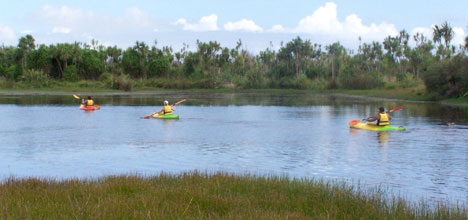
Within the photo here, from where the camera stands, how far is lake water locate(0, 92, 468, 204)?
17.0 meters

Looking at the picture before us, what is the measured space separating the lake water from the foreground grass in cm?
353

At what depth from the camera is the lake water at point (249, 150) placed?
17.0 meters

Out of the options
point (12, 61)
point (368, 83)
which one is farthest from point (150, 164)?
point (12, 61)

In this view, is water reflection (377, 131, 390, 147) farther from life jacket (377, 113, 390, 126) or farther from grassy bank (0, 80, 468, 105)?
grassy bank (0, 80, 468, 105)

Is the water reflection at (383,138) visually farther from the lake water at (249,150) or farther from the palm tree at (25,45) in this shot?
the palm tree at (25,45)

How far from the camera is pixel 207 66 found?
125 meters

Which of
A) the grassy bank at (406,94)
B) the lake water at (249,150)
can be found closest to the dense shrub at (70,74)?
the grassy bank at (406,94)

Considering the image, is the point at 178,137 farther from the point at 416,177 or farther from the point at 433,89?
the point at 433,89

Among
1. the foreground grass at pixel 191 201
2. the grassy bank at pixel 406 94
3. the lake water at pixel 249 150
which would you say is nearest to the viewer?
the foreground grass at pixel 191 201

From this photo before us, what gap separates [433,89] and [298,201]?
58.2m

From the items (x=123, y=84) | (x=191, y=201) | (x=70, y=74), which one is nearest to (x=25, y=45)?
(x=70, y=74)

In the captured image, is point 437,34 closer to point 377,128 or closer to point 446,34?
point 446,34

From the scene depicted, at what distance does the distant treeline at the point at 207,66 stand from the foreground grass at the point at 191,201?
289ft

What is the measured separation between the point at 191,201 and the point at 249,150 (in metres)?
13.3
